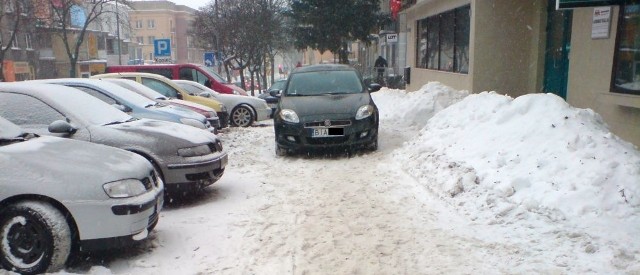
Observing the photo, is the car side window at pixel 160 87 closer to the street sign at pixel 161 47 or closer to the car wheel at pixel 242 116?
the car wheel at pixel 242 116

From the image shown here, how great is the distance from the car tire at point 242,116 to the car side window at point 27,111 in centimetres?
917

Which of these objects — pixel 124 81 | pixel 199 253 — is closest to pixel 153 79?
pixel 124 81

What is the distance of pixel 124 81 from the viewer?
10.5m

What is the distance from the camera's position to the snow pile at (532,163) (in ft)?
16.5

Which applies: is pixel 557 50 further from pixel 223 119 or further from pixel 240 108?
pixel 240 108

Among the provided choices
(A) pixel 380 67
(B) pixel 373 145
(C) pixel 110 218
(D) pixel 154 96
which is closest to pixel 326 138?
(B) pixel 373 145

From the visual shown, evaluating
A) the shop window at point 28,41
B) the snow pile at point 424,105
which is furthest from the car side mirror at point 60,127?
the shop window at point 28,41

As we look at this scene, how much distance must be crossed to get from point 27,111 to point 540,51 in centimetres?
1033

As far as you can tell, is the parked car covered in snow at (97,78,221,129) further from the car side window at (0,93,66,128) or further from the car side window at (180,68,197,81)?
the car side window at (180,68,197,81)

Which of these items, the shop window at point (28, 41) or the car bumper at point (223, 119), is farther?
the shop window at point (28, 41)

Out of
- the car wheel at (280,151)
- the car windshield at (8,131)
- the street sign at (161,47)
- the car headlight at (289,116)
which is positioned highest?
the street sign at (161,47)

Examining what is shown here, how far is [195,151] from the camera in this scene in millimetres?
6371

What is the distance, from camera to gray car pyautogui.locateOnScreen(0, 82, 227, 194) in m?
5.86

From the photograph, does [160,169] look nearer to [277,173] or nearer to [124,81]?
[277,173]
